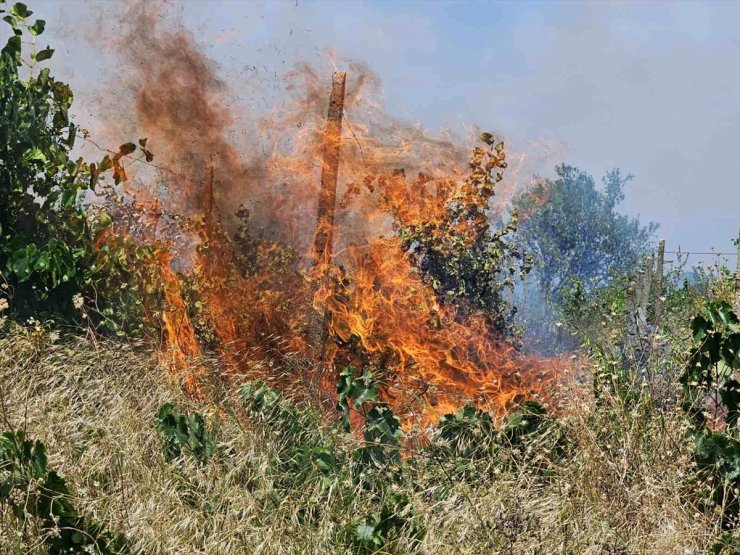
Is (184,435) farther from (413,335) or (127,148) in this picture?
(127,148)

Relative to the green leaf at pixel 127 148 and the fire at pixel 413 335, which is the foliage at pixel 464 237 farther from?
the green leaf at pixel 127 148

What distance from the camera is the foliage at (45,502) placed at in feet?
14.7

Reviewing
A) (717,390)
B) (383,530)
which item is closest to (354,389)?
(383,530)

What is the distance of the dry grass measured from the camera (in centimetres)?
474

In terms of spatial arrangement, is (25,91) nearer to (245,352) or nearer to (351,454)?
(245,352)

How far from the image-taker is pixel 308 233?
9109 millimetres

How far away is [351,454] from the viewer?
19.1 ft

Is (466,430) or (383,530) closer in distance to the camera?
(383,530)

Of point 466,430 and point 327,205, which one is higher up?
point 327,205

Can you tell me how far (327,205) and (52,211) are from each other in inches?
108

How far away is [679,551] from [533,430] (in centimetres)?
148

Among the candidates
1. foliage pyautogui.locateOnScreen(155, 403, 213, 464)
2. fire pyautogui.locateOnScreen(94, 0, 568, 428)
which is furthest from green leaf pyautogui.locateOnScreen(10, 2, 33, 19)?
foliage pyautogui.locateOnScreen(155, 403, 213, 464)

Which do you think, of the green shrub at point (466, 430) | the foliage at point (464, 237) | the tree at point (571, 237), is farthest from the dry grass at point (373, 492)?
the tree at point (571, 237)

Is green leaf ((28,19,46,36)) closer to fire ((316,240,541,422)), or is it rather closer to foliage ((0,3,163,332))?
foliage ((0,3,163,332))
